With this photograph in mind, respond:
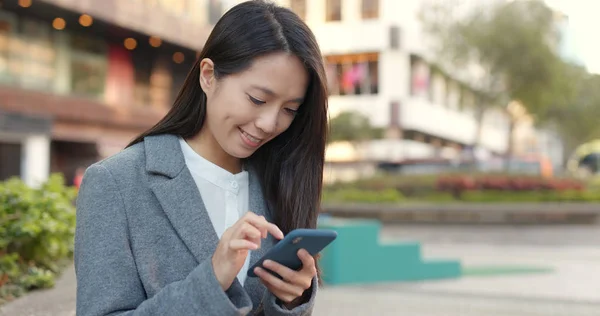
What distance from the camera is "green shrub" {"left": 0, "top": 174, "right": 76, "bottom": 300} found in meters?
4.03

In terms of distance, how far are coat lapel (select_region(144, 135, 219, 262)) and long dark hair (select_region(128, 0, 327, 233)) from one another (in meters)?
0.12

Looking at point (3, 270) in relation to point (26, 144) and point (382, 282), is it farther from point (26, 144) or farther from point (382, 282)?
point (26, 144)

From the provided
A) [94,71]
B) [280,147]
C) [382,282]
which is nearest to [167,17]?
[94,71]

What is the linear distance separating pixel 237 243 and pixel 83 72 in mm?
21750

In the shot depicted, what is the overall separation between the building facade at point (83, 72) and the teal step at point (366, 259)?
463 inches

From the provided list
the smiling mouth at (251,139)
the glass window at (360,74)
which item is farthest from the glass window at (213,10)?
the smiling mouth at (251,139)

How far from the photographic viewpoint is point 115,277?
66.9 inches

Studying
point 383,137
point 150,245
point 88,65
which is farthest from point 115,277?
point 383,137

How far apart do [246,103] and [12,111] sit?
18.0 meters

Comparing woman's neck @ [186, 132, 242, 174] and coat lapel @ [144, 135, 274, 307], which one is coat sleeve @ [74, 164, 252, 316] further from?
woman's neck @ [186, 132, 242, 174]

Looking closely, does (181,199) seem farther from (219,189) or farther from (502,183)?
(502,183)

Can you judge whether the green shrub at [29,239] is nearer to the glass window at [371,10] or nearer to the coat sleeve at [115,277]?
the coat sleeve at [115,277]

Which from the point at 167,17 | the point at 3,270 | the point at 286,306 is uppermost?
the point at 167,17

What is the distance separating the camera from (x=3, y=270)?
4.04 metres
